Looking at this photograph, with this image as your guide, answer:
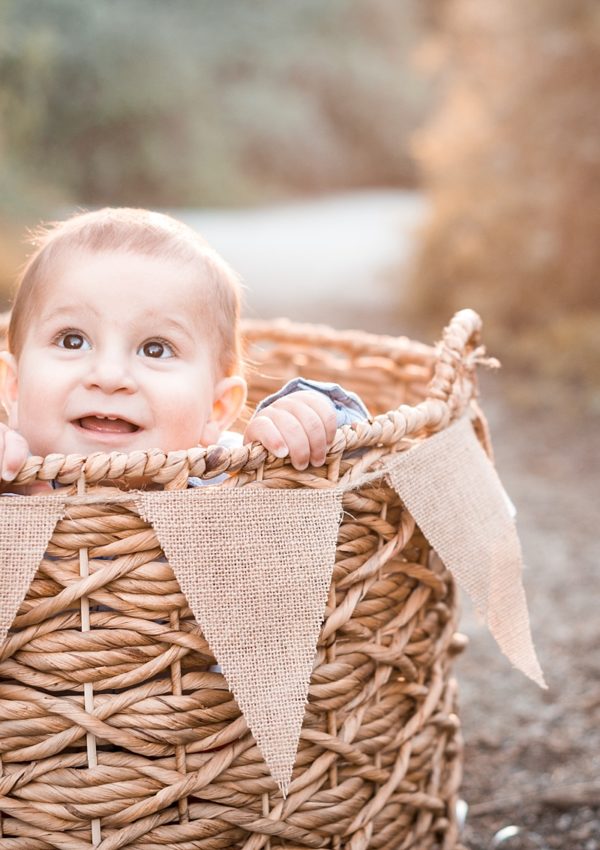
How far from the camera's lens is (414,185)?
1020 cm

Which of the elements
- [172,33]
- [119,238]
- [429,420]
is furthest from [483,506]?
[172,33]

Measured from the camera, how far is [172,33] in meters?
8.62

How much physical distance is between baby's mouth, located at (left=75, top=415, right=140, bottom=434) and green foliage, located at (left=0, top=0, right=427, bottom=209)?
4.65m

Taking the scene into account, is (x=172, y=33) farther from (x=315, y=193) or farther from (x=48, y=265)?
(x=48, y=265)

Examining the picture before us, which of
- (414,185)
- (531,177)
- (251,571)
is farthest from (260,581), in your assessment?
(414,185)

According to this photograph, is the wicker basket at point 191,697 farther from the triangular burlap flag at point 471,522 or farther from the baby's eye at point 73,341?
the baby's eye at point 73,341

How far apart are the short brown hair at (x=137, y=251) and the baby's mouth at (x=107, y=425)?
141 millimetres

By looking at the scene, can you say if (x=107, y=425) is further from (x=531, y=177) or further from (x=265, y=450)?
(x=531, y=177)

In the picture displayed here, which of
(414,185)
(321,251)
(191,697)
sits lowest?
(191,697)

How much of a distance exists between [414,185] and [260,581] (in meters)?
9.80

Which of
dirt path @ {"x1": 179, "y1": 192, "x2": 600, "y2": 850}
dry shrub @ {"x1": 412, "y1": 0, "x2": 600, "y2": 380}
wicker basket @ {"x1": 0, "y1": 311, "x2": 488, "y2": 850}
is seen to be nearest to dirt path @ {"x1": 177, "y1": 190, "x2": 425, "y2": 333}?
dirt path @ {"x1": 179, "y1": 192, "x2": 600, "y2": 850}

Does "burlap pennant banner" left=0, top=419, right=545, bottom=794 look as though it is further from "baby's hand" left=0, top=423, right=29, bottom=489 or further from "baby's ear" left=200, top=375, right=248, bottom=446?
"baby's ear" left=200, top=375, right=248, bottom=446

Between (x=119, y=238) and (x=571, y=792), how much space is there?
84 cm

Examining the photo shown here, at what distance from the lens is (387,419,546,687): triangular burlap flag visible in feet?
2.89
